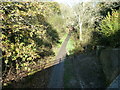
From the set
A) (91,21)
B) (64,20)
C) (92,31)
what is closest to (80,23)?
(91,21)

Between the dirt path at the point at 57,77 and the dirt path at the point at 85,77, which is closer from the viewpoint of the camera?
the dirt path at the point at 85,77

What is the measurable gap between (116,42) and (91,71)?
248 centimetres

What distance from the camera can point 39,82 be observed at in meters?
6.78

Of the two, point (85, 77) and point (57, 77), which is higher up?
A: point (85, 77)

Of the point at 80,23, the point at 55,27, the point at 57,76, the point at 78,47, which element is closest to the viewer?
the point at 57,76

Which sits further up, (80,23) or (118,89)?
(80,23)

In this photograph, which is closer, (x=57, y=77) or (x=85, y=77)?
(x=85, y=77)

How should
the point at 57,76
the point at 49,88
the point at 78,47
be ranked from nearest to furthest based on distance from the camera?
the point at 49,88
the point at 57,76
the point at 78,47

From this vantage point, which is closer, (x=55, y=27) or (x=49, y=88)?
(x=49, y=88)

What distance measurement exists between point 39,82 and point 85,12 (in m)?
10.8

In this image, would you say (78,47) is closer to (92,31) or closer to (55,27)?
(92,31)

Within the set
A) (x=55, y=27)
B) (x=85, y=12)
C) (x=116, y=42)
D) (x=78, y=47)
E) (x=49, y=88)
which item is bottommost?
(x=49, y=88)

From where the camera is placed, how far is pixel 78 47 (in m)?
12.5

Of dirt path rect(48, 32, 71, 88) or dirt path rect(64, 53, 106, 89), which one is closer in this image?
dirt path rect(64, 53, 106, 89)
